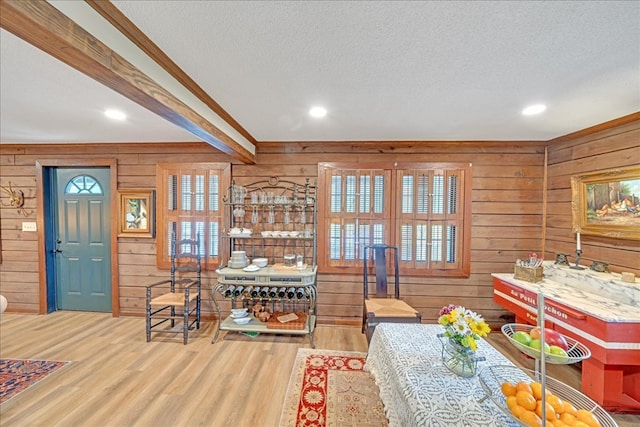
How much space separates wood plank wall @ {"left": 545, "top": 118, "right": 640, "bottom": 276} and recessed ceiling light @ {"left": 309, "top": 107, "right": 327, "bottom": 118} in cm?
265

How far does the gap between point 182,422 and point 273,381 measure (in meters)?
0.72

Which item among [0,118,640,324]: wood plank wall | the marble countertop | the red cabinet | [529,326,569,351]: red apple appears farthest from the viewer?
[0,118,640,324]: wood plank wall

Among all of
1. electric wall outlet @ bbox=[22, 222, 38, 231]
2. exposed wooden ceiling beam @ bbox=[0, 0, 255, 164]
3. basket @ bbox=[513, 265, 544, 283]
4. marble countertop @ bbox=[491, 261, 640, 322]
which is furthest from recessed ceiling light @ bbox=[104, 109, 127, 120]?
basket @ bbox=[513, 265, 544, 283]

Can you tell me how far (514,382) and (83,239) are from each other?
16.1 ft

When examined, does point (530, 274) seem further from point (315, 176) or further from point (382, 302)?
point (315, 176)

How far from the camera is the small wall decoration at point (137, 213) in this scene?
353 centimetres

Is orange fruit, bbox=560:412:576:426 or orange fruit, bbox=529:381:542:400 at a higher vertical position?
orange fruit, bbox=529:381:542:400

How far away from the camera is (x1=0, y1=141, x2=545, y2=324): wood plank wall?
10.7ft

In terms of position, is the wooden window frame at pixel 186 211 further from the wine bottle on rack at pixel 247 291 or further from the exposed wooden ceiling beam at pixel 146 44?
the exposed wooden ceiling beam at pixel 146 44

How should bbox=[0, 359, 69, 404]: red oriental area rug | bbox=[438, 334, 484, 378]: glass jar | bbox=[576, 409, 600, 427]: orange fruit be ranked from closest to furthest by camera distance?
bbox=[576, 409, 600, 427]: orange fruit, bbox=[438, 334, 484, 378]: glass jar, bbox=[0, 359, 69, 404]: red oriental area rug

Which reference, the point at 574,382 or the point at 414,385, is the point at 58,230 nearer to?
the point at 414,385

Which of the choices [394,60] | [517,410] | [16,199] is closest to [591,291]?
[517,410]

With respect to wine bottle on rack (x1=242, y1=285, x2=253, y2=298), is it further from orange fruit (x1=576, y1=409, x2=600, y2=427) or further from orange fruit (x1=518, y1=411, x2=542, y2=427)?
orange fruit (x1=576, y1=409, x2=600, y2=427)

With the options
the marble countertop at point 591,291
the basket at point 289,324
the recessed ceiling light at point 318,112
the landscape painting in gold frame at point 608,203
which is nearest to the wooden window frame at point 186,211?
the basket at point 289,324
